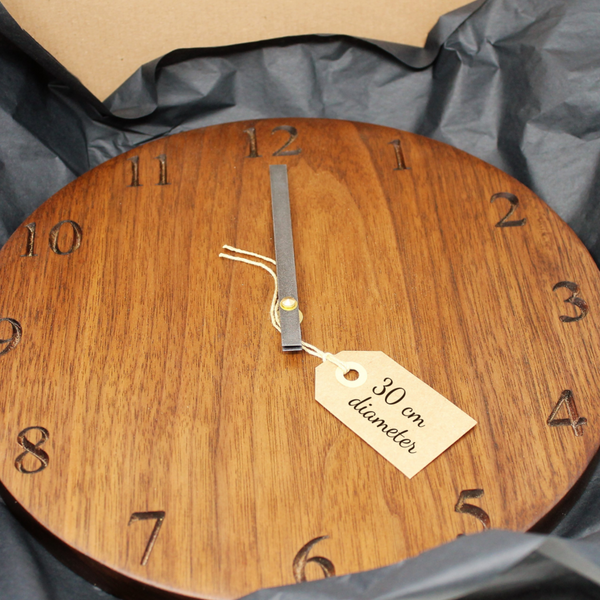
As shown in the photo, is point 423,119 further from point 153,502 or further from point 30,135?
point 153,502

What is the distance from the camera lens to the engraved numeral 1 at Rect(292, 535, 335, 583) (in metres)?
0.71

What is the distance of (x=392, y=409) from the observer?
32.8 inches

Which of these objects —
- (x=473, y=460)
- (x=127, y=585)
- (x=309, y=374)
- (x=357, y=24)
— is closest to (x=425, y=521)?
(x=473, y=460)

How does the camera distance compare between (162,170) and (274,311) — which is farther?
(162,170)

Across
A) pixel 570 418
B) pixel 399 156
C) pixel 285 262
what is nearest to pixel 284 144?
pixel 399 156

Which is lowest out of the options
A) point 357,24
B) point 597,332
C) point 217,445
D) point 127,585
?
point 127,585

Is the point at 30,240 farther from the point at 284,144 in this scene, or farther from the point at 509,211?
the point at 509,211

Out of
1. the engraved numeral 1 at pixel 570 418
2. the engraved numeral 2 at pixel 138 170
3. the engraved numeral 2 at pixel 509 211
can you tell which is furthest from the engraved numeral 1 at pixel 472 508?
the engraved numeral 2 at pixel 138 170

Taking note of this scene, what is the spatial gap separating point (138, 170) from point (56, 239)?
0.19m

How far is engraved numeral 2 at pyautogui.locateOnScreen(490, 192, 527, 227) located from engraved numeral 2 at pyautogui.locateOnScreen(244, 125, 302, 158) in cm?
34

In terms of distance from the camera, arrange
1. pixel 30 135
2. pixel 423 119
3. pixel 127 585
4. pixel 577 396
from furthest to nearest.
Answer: pixel 423 119 < pixel 30 135 < pixel 577 396 < pixel 127 585

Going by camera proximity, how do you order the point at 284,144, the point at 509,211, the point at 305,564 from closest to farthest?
the point at 305,564 < the point at 509,211 < the point at 284,144

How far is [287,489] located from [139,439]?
0.62 feet

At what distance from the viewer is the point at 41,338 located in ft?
2.92
